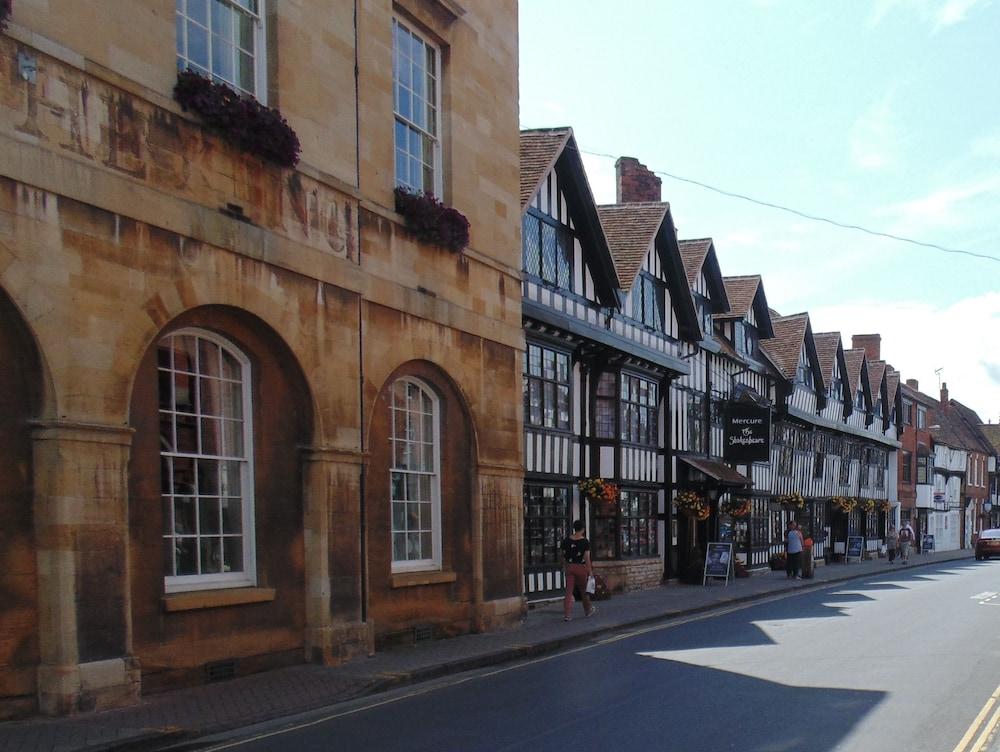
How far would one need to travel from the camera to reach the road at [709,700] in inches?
341

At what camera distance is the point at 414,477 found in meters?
15.6

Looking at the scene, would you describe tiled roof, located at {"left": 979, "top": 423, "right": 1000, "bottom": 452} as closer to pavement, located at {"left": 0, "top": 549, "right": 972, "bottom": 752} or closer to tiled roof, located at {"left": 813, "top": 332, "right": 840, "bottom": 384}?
tiled roof, located at {"left": 813, "top": 332, "right": 840, "bottom": 384}

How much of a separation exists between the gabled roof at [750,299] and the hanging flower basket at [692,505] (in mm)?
9723

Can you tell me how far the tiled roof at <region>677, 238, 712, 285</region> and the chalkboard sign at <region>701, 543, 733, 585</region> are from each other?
7.27 m

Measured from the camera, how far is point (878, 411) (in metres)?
57.0

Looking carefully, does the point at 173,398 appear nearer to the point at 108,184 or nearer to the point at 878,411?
the point at 108,184

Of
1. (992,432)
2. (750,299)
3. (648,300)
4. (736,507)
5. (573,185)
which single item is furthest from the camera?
(992,432)

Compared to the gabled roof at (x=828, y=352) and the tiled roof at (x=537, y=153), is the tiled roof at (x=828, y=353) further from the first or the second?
the tiled roof at (x=537, y=153)

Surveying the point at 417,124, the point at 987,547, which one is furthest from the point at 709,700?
the point at 987,547

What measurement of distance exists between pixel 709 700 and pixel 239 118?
7.20 metres

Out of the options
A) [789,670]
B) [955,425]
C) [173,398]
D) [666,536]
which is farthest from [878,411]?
[173,398]

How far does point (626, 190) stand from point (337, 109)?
19906 mm

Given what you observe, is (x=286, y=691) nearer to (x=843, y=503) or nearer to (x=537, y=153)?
(x=537, y=153)

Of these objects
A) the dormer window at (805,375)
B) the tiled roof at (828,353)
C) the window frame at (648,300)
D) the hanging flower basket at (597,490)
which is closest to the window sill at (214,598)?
the hanging flower basket at (597,490)
